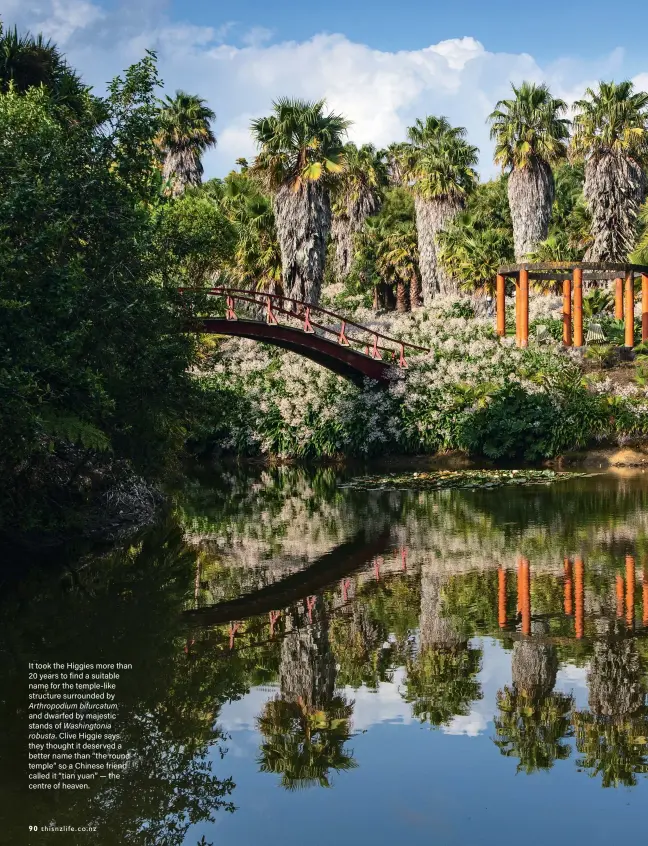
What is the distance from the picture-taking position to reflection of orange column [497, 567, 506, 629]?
35.2ft

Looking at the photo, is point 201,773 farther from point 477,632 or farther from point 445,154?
point 445,154

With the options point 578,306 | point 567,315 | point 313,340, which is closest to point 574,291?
point 578,306

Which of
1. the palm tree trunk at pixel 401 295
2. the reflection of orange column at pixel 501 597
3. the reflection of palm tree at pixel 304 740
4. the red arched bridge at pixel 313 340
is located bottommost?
the reflection of palm tree at pixel 304 740

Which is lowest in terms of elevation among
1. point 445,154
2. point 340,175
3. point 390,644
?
point 390,644

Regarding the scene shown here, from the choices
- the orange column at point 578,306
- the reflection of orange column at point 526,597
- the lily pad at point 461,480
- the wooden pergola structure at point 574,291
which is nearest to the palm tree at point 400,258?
the wooden pergola structure at point 574,291

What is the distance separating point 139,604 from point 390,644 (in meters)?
3.69

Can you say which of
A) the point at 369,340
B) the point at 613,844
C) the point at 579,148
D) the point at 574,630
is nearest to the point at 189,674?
the point at 574,630

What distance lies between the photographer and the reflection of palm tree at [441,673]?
8047mm

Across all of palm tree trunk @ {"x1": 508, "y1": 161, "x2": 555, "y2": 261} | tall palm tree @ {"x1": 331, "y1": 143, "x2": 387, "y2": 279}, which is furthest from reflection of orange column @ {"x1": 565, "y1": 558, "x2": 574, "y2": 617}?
tall palm tree @ {"x1": 331, "y1": 143, "x2": 387, "y2": 279}

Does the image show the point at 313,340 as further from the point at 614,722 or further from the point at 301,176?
the point at 614,722

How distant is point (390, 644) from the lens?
9930 mm

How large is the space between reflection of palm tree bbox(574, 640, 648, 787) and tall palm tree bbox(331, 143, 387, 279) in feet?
154

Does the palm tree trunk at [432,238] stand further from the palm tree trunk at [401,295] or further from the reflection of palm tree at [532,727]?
the reflection of palm tree at [532,727]

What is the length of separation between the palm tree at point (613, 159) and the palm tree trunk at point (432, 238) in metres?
6.82
